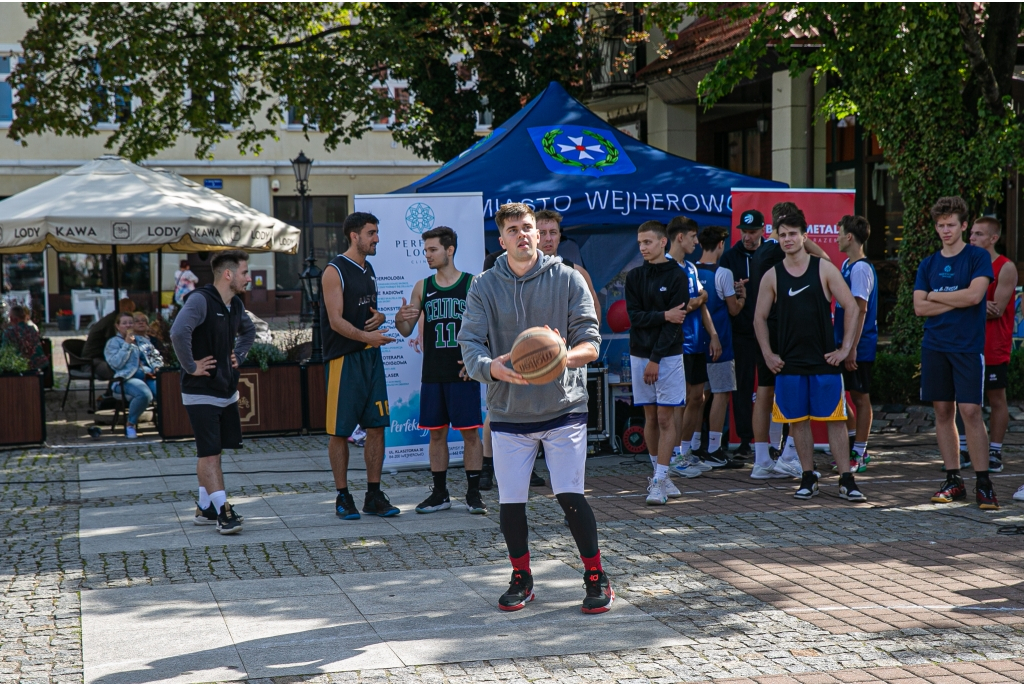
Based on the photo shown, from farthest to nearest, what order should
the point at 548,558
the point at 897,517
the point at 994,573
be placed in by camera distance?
the point at 897,517, the point at 548,558, the point at 994,573

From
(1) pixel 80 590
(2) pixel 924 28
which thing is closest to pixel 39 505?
(1) pixel 80 590

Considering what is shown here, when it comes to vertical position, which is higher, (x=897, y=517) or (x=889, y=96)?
(x=889, y=96)

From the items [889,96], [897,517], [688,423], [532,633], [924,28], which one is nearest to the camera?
[532,633]

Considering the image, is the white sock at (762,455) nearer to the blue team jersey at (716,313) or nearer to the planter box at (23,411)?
the blue team jersey at (716,313)

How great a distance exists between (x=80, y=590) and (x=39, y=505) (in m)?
2.91

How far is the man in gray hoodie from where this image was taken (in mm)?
5121

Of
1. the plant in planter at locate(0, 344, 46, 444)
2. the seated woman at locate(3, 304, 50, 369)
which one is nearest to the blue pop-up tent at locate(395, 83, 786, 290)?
the plant in planter at locate(0, 344, 46, 444)

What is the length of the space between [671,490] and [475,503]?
154 cm

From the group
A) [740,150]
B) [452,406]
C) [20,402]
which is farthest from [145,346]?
A: [740,150]

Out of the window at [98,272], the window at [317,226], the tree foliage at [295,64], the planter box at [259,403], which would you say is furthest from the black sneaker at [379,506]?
Answer: the window at [317,226]

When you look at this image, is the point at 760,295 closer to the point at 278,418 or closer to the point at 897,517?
the point at 897,517

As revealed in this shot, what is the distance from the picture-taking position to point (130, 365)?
39.3 feet

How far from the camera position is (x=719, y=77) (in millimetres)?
12820

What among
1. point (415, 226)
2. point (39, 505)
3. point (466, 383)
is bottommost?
point (39, 505)
